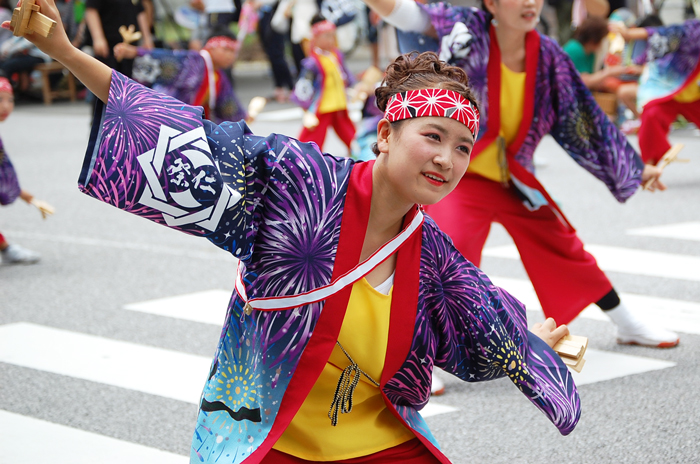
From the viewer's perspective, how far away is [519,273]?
16.7 feet

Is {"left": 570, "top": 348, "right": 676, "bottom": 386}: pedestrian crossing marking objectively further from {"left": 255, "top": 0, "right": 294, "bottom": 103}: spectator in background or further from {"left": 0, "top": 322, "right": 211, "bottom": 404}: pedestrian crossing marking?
{"left": 255, "top": 0, "right": 294, "bottom": 103}: spectator in background

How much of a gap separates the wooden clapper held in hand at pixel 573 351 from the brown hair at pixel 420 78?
0.64 meters

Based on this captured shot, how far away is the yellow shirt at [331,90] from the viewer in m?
8.56

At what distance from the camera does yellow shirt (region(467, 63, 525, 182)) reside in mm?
3420

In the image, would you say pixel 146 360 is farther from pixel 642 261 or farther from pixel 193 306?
pixel 642 261

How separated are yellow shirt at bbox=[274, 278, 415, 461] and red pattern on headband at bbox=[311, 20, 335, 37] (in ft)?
24.0

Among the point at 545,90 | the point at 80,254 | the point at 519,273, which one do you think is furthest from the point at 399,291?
the point at 80,254

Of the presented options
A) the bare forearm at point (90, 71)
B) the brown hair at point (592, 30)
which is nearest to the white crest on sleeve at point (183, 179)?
the bare forearm at point (90, 71)

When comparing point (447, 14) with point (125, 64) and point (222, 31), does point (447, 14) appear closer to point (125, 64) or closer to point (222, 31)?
point (222, 31)

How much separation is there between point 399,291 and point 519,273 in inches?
128

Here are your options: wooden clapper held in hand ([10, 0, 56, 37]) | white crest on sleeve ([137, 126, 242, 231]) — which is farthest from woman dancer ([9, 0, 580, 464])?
wooden clapper held in hand ([10, 0, 56, 37])

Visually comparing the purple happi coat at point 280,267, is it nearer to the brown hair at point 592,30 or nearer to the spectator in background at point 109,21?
the brown hair at point 592,30

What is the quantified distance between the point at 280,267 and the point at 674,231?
4.60 metres

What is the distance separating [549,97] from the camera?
3439 millimetres
